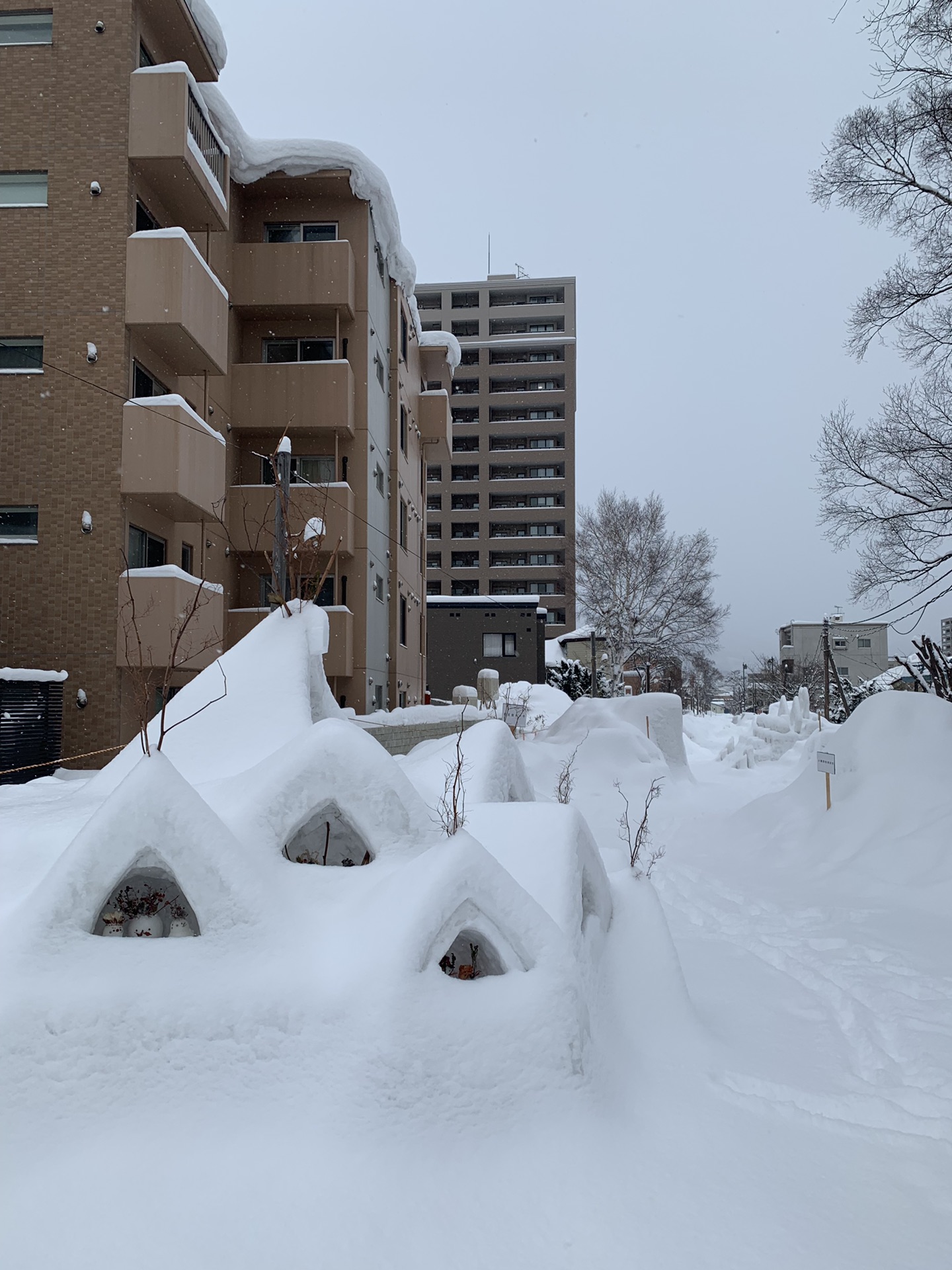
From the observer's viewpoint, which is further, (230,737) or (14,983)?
(230,737)

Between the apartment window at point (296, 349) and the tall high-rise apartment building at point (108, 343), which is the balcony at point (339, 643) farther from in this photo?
the apartment window at point (296, 349)

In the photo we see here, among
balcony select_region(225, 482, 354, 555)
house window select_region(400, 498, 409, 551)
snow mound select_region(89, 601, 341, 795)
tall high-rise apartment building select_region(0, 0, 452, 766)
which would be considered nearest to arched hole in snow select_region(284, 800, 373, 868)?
snow mound select_region(89, 601, 341, 795)

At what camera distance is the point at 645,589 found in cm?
3153

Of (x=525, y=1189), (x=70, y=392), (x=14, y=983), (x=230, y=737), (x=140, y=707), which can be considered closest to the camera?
(x=525, y=1189)

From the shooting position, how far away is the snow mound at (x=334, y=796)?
488 cm

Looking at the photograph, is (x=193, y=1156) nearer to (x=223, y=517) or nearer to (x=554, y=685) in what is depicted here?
(x=223, y=517)

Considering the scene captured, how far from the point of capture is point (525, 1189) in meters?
3.58

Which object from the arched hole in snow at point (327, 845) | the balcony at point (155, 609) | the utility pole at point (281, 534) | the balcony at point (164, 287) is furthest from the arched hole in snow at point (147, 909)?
the balcony at point (164, 287)

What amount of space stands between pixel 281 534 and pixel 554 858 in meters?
6.48

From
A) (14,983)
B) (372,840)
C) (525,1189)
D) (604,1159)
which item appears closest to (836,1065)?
(604,1159)

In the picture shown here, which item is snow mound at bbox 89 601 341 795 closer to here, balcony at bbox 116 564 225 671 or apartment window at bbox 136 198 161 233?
balcony at bbox 116 564 225 671

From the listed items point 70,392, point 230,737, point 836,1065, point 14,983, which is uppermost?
point 70,392

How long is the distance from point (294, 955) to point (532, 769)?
14.4m

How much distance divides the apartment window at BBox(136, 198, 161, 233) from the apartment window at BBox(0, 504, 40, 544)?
516cm
